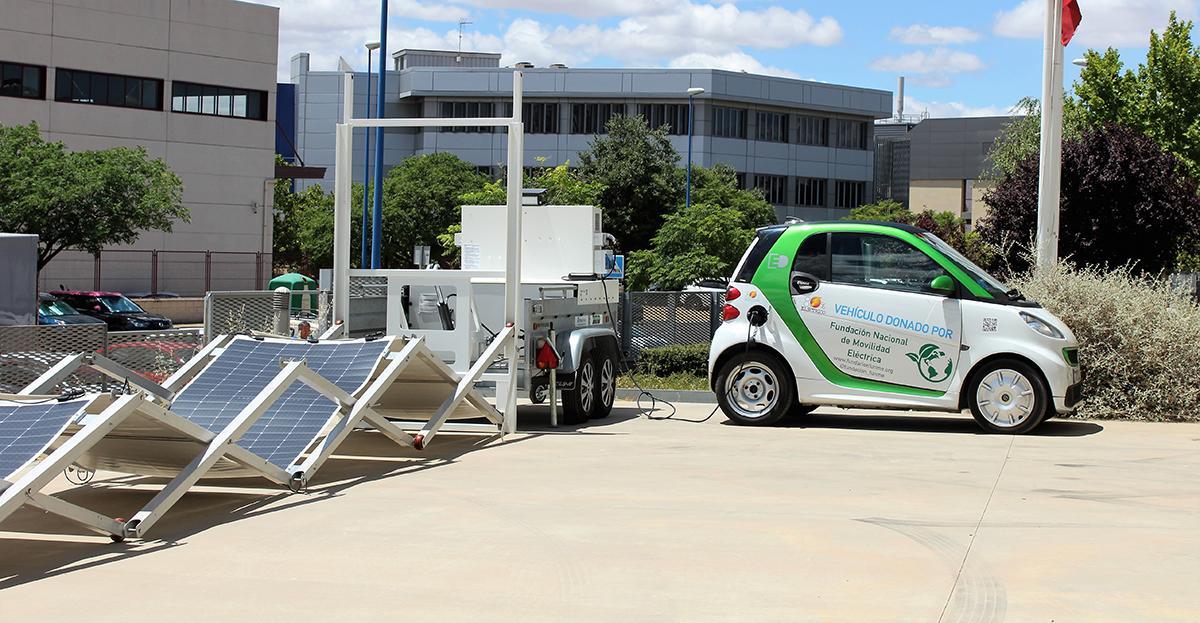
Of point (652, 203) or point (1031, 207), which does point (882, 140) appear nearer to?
point (652, 203)

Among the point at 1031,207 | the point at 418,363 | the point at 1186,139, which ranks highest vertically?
the point at 1186,139

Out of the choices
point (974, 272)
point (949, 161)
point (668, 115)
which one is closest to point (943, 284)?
point (974, 272)

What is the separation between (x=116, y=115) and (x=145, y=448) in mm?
45364

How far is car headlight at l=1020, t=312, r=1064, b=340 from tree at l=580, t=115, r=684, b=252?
4200 cm

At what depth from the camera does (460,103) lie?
85.6 m

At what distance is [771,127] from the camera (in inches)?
3462

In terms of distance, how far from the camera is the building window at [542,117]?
85.2 m

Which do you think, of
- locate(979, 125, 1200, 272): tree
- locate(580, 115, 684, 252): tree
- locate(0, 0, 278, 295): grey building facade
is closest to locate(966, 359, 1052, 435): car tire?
locate(979, 125, 1200, 272): tree

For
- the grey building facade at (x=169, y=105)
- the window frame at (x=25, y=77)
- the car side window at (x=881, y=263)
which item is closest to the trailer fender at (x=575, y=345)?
the car side window at (x=881, y=263)

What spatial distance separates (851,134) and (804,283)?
268 ft

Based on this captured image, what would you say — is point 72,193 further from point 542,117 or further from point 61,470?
point 542,117

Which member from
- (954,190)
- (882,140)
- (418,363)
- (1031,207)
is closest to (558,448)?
(418,363)

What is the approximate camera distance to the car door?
1280 cm

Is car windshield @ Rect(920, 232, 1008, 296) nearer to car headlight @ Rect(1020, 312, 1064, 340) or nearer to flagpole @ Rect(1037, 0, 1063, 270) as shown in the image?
car headlight @ Rect(1020, 312, 1064, 340)
